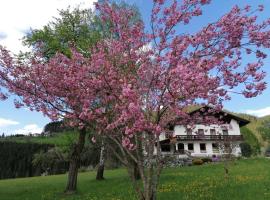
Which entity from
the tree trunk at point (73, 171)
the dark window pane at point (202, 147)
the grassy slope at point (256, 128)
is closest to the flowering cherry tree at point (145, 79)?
the tree trunk at point (73, 171)

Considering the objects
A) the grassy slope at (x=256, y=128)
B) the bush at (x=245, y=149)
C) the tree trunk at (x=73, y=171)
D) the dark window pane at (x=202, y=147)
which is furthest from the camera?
the grassy slope at (x=256, y=128)

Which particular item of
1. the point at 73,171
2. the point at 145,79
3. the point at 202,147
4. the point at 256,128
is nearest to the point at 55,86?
the point at 145,79

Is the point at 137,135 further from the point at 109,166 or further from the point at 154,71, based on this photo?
the point at 109,166

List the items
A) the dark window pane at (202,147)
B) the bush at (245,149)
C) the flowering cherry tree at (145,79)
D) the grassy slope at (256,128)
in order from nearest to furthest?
the flowering cherry tree at (145,79) → the bush at (245,149) → the dark window pane at (202,147) → the grassy slope at (256,128)

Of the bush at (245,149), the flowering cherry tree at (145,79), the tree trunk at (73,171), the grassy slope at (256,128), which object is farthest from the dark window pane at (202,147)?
the flowering cherry tree at (145,79)

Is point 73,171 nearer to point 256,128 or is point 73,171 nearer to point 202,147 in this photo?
point 202,147

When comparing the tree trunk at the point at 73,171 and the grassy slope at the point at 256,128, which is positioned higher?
the grassy slope at the point at 256,128

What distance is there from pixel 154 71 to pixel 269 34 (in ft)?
11.6

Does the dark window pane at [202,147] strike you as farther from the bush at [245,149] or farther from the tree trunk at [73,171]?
the tree trunk at [73,171]

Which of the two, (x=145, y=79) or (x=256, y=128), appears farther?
(x=256, y=128)

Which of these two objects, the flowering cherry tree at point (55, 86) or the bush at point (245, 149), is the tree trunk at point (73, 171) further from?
the bush at point (245, 149)

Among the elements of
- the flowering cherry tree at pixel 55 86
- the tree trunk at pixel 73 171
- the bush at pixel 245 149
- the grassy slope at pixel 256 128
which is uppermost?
the grassy slope at pixel 256 128

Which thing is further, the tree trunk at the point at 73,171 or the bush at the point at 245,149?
the bush at the point at 245,149

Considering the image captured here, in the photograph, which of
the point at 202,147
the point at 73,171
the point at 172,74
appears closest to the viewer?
the point at 172,74
